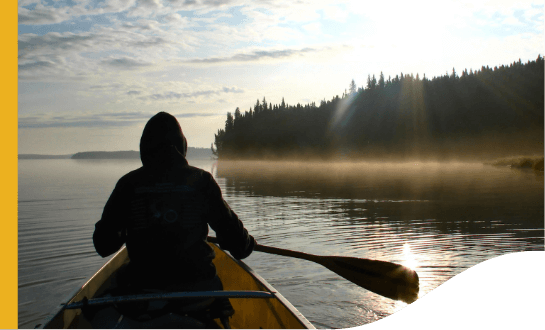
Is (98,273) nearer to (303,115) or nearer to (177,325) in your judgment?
(177,325)

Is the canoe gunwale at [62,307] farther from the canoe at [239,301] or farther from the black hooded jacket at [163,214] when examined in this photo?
the black hooded jacket at [163,214]

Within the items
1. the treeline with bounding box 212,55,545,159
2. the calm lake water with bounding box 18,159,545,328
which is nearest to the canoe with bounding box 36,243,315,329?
the calm lake water with bounding box 18,159,545,328

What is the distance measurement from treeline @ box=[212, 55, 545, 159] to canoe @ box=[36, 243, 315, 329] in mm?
105832

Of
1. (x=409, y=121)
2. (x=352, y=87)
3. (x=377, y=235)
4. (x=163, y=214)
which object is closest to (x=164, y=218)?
(x=163, y=214)

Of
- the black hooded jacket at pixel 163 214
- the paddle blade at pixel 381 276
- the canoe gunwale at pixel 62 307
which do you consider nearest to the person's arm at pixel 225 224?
the black hooded jacket at pixel 163 214

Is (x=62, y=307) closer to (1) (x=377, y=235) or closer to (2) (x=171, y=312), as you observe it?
(2) (x=171, y=312)

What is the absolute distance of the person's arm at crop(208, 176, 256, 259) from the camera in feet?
9.17

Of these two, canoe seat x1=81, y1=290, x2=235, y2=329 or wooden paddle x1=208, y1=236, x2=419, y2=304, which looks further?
wooden paddle x1=208, y1=236, x2=419, y2=304

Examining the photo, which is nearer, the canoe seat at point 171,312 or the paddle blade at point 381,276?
the canoe seat at point 171,312

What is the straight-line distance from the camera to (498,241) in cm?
933

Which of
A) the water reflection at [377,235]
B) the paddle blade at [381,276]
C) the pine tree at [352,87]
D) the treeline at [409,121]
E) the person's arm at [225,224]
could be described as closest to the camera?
the person's arm at [225,224]

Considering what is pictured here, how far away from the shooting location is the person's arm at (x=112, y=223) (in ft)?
9.00

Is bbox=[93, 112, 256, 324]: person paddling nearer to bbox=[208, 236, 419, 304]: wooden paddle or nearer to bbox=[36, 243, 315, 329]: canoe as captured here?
bbox=[36, 243, 315, 329]: canoe

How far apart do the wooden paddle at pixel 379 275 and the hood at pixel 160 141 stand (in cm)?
208
